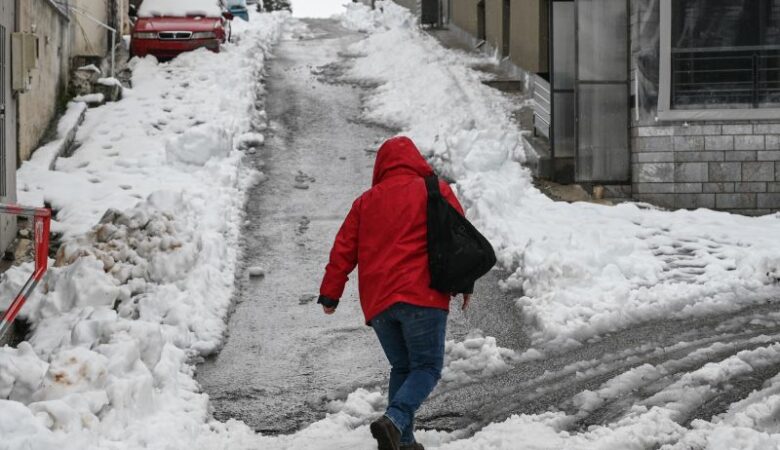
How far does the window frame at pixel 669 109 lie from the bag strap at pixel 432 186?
8.69 m

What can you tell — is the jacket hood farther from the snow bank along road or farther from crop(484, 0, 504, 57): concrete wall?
crop(484, 0, 504, 57): concrete wall

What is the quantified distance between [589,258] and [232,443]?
16.0 ft

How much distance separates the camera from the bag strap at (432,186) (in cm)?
593

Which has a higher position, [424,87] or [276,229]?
[424,87]

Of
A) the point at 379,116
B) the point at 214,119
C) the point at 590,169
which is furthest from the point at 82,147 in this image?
the point at 590,169

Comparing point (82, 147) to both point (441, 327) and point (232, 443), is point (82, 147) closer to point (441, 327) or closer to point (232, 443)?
point (232, 443)

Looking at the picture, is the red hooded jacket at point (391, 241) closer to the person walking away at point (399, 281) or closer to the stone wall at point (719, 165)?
the person walking away at point (399, 281)

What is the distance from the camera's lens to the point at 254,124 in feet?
57.3

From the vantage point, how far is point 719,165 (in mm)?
14008

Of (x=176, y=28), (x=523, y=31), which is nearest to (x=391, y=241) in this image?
(x=523, y=31)

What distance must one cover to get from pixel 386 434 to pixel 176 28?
17.0m

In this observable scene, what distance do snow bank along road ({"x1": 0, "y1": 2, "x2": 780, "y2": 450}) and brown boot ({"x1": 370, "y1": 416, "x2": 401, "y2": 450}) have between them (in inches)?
32.4

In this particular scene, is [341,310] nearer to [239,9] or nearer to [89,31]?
[89,31]

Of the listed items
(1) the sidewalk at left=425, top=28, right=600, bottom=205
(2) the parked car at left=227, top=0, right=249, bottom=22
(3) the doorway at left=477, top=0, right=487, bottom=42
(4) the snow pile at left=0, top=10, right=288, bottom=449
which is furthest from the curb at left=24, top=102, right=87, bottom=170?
(2) the parked car at left=227, top=0, right=249, bottom=22
